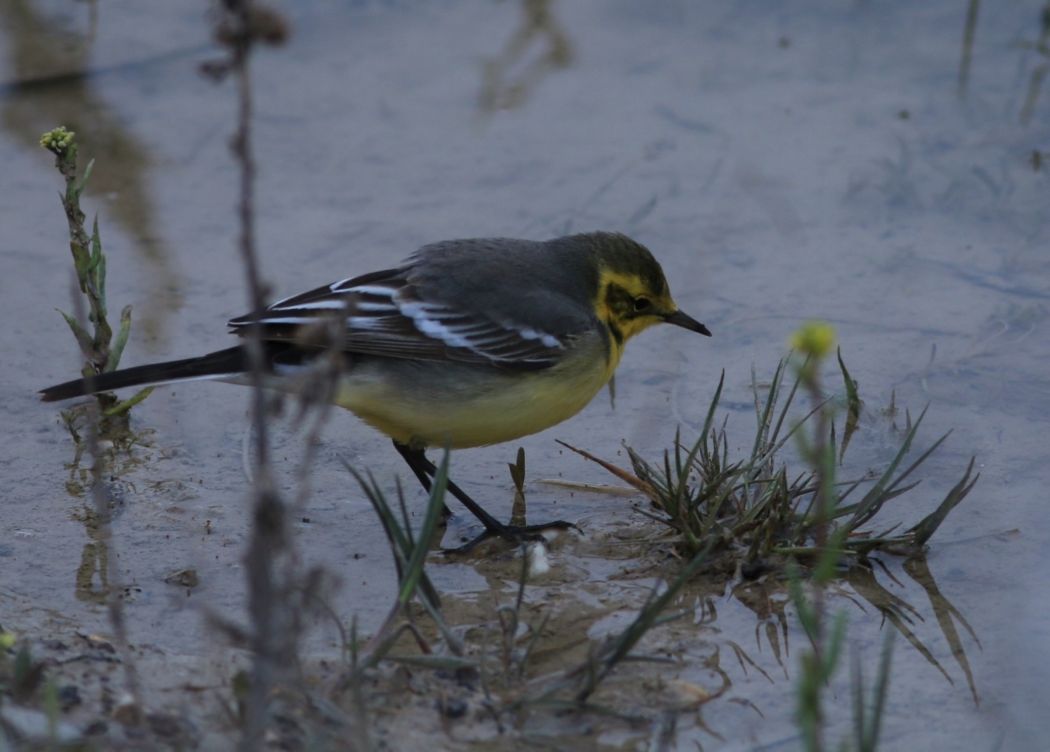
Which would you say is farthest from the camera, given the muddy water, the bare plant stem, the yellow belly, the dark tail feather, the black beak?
the black beak

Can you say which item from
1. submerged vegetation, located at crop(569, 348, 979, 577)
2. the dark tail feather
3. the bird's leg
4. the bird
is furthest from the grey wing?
submerged vegetation, located at crop(569, 348, 979, 577)

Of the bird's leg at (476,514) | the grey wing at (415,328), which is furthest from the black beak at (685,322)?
the bird's leg at (476,514)

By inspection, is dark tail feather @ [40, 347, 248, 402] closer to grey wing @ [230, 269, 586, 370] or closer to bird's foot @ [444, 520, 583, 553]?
grey wing @ [230, 269, 586, 370]

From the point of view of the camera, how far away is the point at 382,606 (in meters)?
5.89

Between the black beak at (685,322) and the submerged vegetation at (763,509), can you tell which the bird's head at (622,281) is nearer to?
the black beak at (685,322)

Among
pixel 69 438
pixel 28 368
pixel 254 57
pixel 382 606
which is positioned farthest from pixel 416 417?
pixel 254 57

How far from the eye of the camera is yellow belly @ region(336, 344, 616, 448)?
6.49 metres

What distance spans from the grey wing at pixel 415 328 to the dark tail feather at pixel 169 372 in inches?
9.9

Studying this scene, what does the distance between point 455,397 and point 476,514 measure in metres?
0.51

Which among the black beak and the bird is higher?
the black beak

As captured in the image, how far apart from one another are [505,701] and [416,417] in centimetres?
180

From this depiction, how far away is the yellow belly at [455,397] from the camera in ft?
21.3

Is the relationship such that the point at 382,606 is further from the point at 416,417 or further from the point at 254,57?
the point at 254,57

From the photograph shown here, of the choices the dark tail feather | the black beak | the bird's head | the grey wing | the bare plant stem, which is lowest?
the bare plant stem
